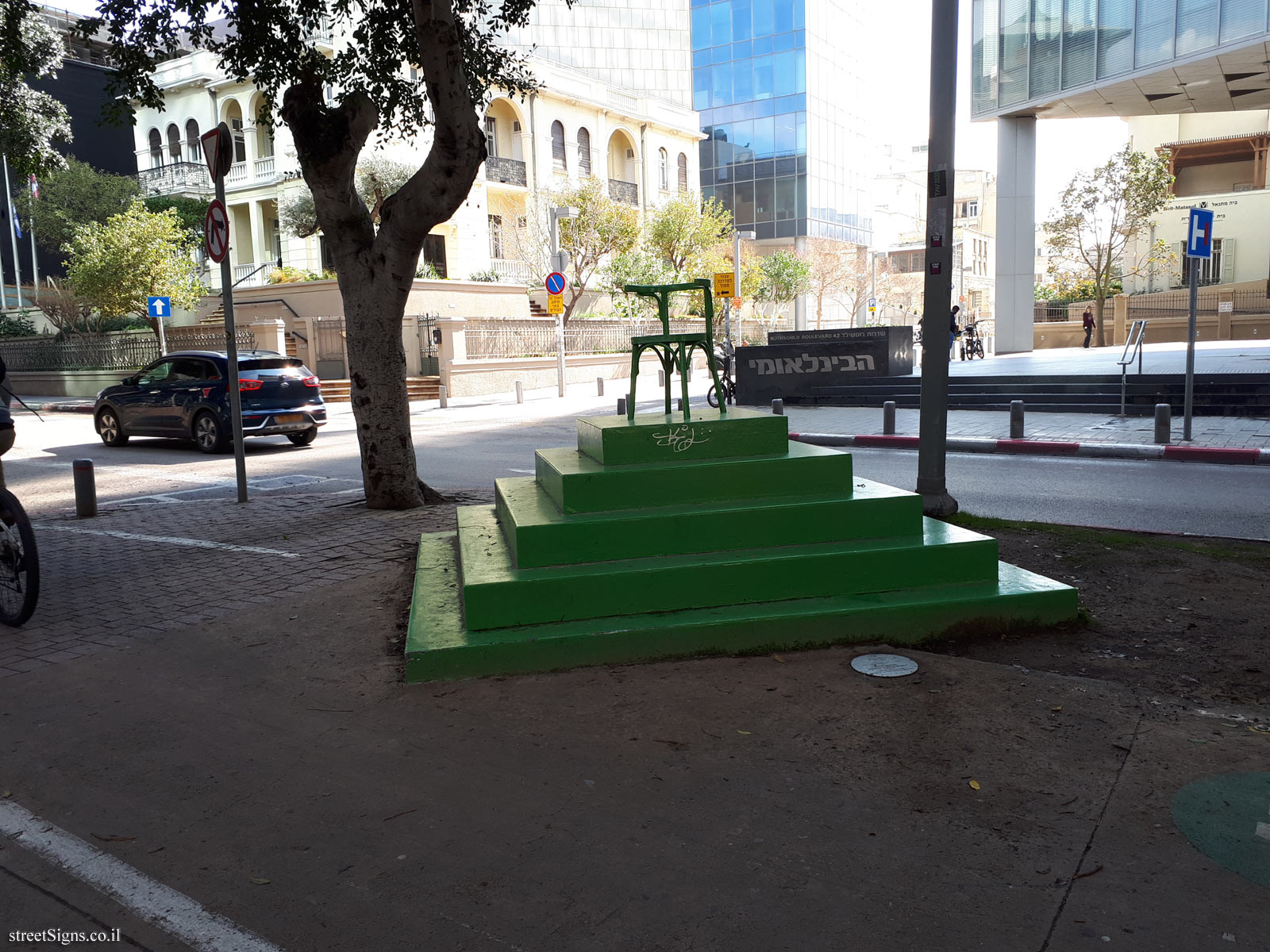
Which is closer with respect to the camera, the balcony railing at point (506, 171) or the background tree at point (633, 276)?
the background tree at point (633, 276)

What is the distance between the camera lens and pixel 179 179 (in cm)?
4216

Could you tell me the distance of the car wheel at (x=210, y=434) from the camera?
52.1 feet

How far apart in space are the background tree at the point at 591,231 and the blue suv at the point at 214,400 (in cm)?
2395

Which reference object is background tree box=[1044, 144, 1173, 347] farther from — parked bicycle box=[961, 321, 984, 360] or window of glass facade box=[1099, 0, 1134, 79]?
window of glass facade box=[1099, 0, 1134, 79]

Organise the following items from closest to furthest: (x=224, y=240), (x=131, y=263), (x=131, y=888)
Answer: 1. (x=131, y=888)
2. (x=224, y=240)
3. (x=131, y=263)

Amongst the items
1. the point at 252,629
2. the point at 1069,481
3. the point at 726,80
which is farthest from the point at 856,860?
the point at 726,80

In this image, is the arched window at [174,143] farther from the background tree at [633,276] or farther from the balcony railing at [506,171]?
the background tree at [633,276]

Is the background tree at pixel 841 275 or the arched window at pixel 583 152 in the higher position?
the arched window at pixel 583 152

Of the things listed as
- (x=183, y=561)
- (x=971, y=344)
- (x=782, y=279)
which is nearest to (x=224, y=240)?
(x=183, y=561)

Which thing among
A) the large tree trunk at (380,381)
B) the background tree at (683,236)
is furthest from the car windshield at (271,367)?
the background tree at (683,236)

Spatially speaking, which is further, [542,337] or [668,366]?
[542,337]

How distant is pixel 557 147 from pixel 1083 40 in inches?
1003

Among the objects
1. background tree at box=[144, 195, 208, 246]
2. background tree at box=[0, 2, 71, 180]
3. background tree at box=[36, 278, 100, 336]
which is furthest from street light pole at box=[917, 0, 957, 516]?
background tree at box=[144, 195, 208, 246]

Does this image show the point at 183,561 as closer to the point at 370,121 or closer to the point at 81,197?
the point at 370,121
